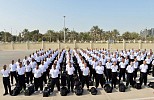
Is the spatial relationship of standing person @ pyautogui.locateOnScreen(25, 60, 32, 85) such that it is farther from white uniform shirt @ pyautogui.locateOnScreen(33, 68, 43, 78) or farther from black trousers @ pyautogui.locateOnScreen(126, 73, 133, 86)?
black trousers @ pyautogui.locateOnScreen(126, 73, 133, 86)

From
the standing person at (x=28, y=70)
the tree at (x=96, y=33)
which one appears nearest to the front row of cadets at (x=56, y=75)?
the standing person at (x=28, y=70)

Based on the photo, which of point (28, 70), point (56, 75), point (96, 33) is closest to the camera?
point (56, 75)

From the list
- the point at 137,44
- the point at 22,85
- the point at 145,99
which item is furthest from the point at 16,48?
the point at 145,99

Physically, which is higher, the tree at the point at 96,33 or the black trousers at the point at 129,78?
the tree at the point at 96,33

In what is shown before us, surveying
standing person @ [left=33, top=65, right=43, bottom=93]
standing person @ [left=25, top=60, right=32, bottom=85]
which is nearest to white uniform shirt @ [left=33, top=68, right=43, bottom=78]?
standing person @ [left=33, top=65, right=43, bottom=93]

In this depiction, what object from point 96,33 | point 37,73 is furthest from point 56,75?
point 96,33

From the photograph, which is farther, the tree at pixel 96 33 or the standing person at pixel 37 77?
the tree at pixel 96 33

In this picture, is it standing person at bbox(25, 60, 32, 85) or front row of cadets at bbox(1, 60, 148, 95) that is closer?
front row of cadets at bbox(1, 60, 148, 95)

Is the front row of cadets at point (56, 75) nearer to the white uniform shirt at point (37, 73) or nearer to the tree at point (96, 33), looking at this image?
the white uniform shirt at point (37, 73)

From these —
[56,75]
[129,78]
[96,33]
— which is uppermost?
[96,33]

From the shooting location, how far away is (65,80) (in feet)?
43.1

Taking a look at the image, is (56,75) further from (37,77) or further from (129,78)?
(129,78)

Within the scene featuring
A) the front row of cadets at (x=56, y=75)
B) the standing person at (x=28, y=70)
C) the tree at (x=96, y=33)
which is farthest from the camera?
the tree at (x=96, y=33)

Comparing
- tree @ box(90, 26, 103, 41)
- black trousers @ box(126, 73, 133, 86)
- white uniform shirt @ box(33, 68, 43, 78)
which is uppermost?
tree @ box(90, 26, 103, 41)
